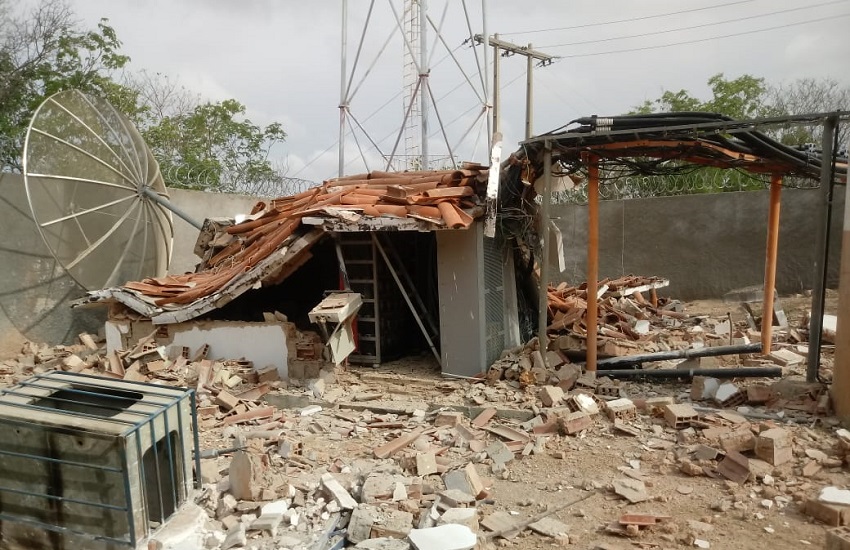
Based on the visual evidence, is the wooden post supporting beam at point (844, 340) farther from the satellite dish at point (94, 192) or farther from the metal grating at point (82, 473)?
the satellite dish at point (94, 192)

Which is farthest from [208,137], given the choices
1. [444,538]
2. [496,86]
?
[444,538]

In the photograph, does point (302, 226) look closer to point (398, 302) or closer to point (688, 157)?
point (398, 302)

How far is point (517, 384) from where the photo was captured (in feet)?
27.3

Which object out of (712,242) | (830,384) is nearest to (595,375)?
(830,384)

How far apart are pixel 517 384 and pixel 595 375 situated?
1.13m

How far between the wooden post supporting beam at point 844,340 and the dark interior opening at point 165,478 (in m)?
6.80

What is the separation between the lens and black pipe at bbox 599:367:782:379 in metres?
7.83

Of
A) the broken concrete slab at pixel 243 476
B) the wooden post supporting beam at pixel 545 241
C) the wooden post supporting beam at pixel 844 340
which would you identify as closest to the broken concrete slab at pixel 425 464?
the broken concrete slab at pixel 243 476

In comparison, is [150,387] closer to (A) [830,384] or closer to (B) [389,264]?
(B) [389,264]

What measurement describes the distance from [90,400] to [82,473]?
38.0 inches

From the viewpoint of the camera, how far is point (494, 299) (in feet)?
30.6

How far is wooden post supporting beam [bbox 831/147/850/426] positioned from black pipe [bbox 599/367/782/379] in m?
1.29

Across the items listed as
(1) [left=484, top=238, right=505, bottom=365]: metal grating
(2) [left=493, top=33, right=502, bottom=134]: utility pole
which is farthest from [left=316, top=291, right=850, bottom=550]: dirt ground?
(2) [left=493, top=33, right=502, bottom=134]: utility pole

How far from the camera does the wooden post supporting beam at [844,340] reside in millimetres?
6344
